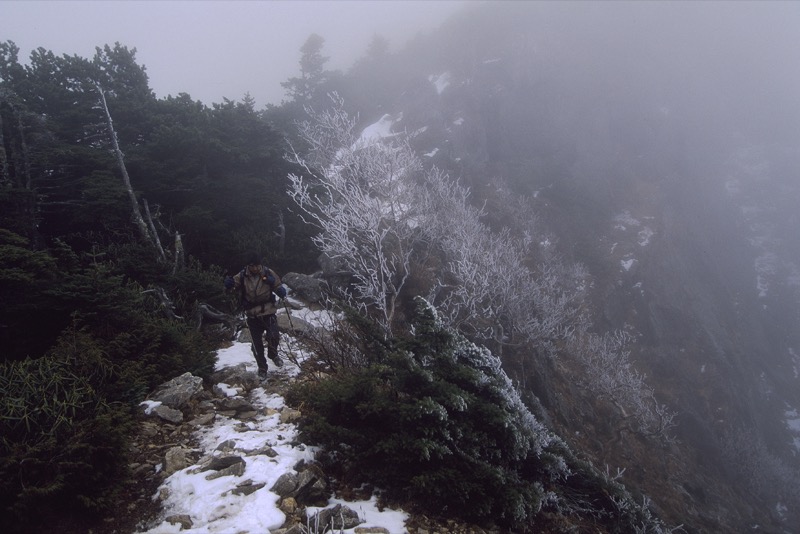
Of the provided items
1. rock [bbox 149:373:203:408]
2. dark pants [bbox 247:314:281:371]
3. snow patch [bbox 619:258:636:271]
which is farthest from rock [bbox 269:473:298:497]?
snow patch [bbox 619:258:636:271]

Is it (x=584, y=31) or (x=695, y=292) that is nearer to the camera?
(x=695, y=292)

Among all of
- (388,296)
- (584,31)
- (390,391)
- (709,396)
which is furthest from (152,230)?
(584,31)

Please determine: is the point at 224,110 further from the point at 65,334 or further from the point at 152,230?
the point at 65,334

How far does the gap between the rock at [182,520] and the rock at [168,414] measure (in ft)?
5.19

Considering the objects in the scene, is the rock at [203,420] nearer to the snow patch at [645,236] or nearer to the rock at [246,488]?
the rock at [246,488]

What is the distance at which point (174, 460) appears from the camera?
3883 millimetres

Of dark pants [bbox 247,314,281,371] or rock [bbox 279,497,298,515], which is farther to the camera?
dark pants [bbox 247,314,281,371]

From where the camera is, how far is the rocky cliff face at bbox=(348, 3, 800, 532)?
845 inches

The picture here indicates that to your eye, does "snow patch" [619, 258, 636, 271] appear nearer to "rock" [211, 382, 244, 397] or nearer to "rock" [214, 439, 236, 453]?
"rock" [211, 382, 244, 397]

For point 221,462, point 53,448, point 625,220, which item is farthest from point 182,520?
point 625,220

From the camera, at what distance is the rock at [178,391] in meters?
4.88

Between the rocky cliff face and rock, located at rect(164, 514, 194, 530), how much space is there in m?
13.0

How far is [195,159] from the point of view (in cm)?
1317

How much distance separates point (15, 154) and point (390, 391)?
13.4m
